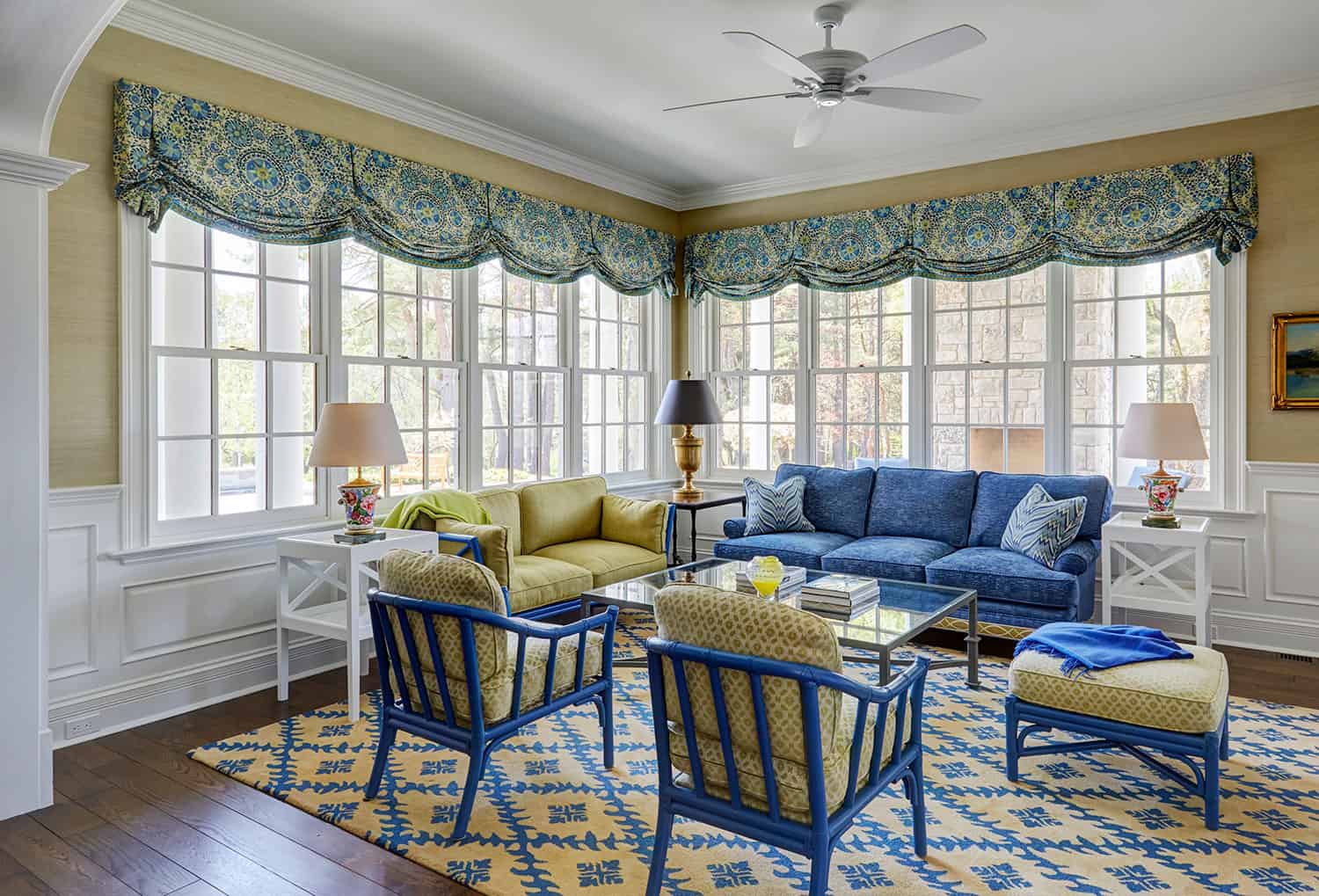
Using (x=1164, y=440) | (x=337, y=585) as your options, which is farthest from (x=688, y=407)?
(x=1164, y=440)

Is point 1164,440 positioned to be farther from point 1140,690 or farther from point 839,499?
point 839,499

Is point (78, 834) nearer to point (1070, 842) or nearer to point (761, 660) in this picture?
point (761, 660)

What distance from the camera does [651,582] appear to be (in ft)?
13.5

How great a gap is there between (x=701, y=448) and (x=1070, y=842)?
425 centimetres

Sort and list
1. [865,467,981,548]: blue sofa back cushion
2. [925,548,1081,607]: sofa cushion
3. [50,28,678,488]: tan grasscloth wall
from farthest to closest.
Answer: [865,467,981,548]: blue sofa back cushion → [925,548,1081,607]: sofa cushion → [50,28,678,488]: tan grasscloth wall

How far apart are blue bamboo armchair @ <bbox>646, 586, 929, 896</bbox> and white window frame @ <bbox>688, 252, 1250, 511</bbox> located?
3495mm

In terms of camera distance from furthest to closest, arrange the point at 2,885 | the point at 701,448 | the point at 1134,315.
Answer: the point at 701,448
the point at 1134,315
the point at 2,885

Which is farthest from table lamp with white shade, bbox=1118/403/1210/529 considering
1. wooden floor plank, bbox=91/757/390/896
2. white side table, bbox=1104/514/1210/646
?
wooden floor plank, bbox=91/757/390/896

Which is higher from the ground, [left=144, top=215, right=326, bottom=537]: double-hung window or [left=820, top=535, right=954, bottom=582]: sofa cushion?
[left=144, top=215, right=326, bottom=537]: double-hung window

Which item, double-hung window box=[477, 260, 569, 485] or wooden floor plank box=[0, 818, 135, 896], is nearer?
wooden floor plank box=[0, 818, 135, 896]

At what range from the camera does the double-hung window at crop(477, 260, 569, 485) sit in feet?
17.3

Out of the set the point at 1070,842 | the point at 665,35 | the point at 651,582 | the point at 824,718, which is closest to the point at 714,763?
the point at 824,718

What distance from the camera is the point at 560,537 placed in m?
5.21

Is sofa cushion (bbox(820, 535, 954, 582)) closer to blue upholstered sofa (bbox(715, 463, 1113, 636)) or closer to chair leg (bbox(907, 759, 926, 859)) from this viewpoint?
blue upholstered sofa (bbox(715, 463, 1113, 636))
